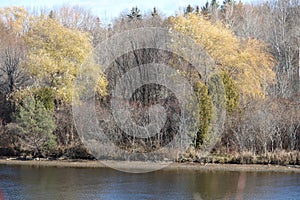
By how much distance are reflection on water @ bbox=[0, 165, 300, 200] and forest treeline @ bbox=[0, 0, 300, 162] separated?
3910 millimetres

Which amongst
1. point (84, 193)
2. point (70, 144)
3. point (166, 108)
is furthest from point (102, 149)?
point (84, 193)

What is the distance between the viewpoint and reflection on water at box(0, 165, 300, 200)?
2103 centimetres

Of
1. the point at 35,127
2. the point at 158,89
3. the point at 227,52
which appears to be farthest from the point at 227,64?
the point at 35,127

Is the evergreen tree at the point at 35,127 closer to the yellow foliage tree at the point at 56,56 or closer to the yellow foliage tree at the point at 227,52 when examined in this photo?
the yellow foliage tree at the point at 56,56

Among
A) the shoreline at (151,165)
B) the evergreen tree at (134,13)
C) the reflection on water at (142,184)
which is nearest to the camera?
the reflection on water at (142,184)

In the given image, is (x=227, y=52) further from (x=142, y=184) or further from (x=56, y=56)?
(x=142, y=184)

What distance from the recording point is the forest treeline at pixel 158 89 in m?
30.4

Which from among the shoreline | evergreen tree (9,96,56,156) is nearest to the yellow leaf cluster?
evergreen tree (9,96,56,156)

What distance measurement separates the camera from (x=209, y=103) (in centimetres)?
3066

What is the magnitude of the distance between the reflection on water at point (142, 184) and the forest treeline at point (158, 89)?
3.91 metres

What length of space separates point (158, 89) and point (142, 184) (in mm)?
12580

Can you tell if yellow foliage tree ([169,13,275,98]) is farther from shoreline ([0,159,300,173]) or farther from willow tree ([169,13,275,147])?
shoreline ([0,159,300,173])

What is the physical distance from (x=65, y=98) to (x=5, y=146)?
185 inches

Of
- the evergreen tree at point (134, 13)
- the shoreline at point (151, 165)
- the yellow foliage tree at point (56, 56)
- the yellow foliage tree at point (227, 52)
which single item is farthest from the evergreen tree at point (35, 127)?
the evergreen tree at point (134, 13)
